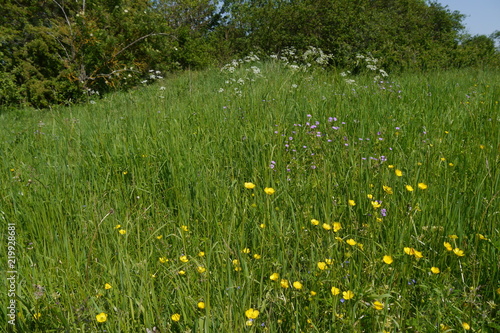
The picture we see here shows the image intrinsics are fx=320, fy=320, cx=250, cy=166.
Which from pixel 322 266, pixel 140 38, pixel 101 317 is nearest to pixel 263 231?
pixel 322 266

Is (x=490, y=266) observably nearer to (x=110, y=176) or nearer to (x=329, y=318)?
(x=329, y=318)

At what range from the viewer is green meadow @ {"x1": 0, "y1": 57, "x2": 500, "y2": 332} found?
1.10 m

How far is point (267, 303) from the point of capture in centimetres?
116

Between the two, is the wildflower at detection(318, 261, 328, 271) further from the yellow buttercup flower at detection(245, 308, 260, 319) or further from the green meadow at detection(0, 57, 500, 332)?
the yellow buttercup flower at detection(245, 308, 260, 319)

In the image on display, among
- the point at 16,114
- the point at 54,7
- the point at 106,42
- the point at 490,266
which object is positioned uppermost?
the point at 54,7

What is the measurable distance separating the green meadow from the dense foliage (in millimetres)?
5439

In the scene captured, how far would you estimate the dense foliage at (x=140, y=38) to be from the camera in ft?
25.9

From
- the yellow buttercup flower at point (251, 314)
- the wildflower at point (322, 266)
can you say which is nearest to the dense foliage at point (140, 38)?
the wildflower at point (322, 266)

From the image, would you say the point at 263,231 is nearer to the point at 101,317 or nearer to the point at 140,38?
the point at 101,317

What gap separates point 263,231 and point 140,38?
29.6ft

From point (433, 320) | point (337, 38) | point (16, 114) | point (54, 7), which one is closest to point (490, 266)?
point (433, 320)

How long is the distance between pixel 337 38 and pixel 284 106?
5.79 m

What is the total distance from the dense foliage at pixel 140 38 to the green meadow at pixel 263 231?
544cm

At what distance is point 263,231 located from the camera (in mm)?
1371
